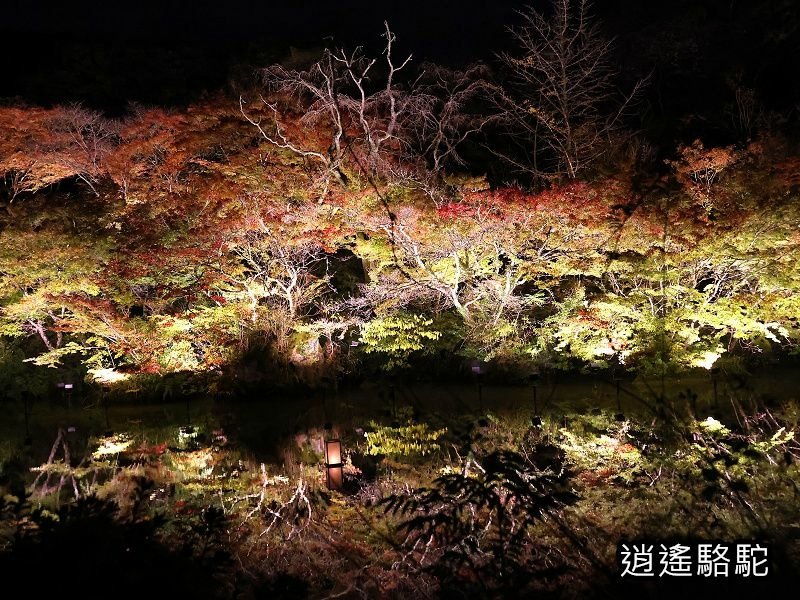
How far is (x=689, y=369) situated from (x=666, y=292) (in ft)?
4.99

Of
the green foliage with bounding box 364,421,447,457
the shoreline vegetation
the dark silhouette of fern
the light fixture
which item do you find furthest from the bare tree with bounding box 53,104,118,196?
the dark silhouette of fern

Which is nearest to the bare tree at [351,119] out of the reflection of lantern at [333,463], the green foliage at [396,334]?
the green foliage at [396,334]

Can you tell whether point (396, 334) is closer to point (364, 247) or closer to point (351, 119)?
point (364, 247)

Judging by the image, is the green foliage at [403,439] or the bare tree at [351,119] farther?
the bare tree at [351,119]

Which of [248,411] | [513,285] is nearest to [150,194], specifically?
Answer: [248,411]

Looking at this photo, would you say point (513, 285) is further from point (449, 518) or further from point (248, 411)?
point (449, 518)

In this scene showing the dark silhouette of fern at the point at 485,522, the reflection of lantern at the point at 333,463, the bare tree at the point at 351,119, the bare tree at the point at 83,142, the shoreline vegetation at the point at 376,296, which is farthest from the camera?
the bare tree at the point at 83,142

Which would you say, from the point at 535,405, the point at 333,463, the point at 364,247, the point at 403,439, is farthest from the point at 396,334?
the point at 333,463

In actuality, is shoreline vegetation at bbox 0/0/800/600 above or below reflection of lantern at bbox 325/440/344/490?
above

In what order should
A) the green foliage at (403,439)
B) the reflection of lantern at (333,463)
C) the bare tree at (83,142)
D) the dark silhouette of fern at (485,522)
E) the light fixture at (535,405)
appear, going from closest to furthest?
1. the dark silhouette of fern at (485,522)
2. the reflection of lantern at (333,463)
3. the green foliage at (403,439)
4. the light fixture at (535,405)
5. the bare tree at (83,142)

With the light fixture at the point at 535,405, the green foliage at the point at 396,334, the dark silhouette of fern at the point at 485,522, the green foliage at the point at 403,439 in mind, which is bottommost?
the dark silhouette of fern at the point at 485,522

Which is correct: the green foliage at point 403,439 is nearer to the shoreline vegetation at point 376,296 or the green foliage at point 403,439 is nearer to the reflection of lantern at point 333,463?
the shoreline vegetation at point 376,296

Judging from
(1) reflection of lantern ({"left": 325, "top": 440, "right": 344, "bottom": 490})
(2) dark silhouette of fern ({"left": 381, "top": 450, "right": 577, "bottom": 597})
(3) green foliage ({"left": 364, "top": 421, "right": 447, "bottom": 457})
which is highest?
(3) green foliage ({"left": 364, "top": 421, "right": 447, "bottom": 457})

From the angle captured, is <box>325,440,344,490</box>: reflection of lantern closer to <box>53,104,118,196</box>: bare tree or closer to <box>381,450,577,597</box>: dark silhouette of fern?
<box>381,450,577,597</box>: dark silhouette of fern
